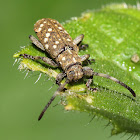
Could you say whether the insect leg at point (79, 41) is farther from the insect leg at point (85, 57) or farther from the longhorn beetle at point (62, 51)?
the insect leg at point (85, 57)

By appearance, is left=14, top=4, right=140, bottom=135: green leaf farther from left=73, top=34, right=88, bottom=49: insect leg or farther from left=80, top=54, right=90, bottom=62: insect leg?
left=80, top=54, right=90, bottom=62: insect leg

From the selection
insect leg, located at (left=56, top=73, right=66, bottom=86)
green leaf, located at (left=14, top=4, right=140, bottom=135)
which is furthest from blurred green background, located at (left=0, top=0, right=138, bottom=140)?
green leaf, located at (left=14, top=4, right=140, bottom=135)

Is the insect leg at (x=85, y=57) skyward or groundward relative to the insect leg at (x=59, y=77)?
skyward

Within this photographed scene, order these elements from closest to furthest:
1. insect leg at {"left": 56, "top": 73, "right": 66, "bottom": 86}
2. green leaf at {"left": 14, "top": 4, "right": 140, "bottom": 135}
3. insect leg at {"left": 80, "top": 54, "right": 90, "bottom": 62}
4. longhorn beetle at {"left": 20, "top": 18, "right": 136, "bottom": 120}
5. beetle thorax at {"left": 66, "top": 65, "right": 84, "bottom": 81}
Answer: green leaf at {"left": 14, "top": 4, "right": 140, "bottom": 135} → insect leg at {"left": 56, "top": 73, "right": 66, "bottom": 86} → beetle thorax at {"left": 66, "top": 65, "right": 84, "bottom": 81} → longhorn beetle at {"left": 20, "top": 18, "right": 136, "bottom": 120} → insect leg at {"left": 80, "top": 54, "right": 90, "bottom": 62}

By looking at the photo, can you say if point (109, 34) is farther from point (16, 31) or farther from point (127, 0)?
point (127, 0)

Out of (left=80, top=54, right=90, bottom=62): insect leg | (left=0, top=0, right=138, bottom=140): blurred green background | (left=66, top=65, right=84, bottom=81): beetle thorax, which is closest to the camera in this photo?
(left=66, top=65, right=84, bottom=81): beetle thorax

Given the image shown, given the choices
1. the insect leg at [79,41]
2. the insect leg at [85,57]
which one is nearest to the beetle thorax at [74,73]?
the insect leg at [85,57]

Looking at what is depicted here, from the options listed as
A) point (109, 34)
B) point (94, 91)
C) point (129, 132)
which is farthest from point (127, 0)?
point (129, 132)
